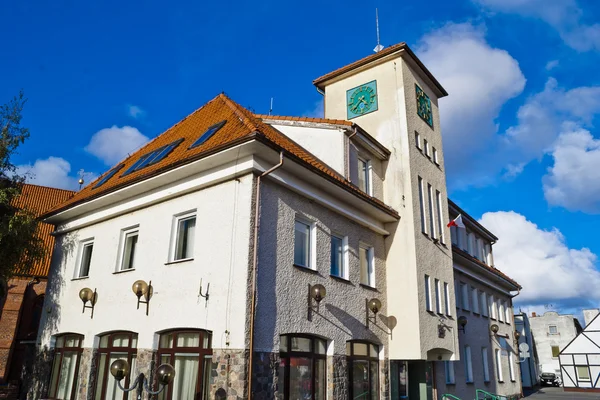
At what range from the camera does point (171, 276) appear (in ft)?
35.8

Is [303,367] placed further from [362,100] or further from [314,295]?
[362,100]

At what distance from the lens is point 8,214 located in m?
14.5

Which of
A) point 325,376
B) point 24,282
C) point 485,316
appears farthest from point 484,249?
point 24,282

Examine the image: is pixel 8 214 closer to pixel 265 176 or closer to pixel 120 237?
pixel 120 237

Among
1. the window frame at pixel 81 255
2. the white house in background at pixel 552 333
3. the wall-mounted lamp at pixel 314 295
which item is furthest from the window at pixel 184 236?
the white house in background at pixel 552 333

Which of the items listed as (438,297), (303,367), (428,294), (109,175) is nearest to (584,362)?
(438,297)

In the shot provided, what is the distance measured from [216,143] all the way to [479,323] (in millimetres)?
16040

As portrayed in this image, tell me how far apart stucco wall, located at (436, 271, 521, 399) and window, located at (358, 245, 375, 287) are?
15.4 ft

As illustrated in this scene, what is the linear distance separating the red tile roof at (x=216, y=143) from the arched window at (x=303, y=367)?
151 inches

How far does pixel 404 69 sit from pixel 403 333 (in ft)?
28.4

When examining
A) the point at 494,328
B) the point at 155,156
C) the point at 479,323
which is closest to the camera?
the point at 155,156

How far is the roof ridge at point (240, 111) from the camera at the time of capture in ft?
36.8

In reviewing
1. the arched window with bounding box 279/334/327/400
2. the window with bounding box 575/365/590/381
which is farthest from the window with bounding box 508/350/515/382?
the arched window with bounding box 279/334/327/400

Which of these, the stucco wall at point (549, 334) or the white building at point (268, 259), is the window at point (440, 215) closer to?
the white building at point (268, 259)
